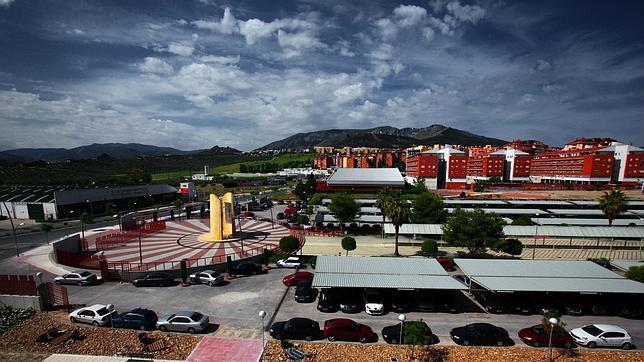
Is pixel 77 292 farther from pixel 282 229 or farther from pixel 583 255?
pixel 583 255

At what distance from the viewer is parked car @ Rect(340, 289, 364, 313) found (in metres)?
23.5

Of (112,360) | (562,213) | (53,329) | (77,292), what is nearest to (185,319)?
(112,360)

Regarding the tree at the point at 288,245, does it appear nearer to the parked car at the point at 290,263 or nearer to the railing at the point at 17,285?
the parked car at the point at 290,263

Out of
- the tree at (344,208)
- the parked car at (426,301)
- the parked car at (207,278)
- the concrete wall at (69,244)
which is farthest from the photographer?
the tree at (344,208)

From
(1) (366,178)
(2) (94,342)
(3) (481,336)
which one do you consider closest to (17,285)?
(2) (94,342)

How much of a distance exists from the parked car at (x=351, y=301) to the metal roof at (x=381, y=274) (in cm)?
155

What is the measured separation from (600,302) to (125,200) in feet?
273

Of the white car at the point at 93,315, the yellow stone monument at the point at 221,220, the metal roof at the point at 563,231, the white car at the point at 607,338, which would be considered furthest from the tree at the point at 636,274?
the yellow stone monument at the point at 221,220

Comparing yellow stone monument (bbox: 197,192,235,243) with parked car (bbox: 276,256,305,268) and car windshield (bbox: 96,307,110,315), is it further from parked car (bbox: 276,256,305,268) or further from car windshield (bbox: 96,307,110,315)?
car windshield (bbox: 96,307,110,315)

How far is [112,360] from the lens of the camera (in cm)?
1708

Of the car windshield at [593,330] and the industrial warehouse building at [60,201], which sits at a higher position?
the industrial warehouse building at [60,201]

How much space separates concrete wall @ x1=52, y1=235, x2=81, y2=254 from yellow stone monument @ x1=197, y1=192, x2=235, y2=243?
13965mm

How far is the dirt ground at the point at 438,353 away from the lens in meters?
17.8

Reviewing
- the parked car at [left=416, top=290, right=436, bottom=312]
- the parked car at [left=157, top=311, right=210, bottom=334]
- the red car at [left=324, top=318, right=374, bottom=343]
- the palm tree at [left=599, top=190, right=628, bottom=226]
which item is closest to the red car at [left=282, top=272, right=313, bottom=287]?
the red car at [left=324, top=318, right=374, bottom=343]
